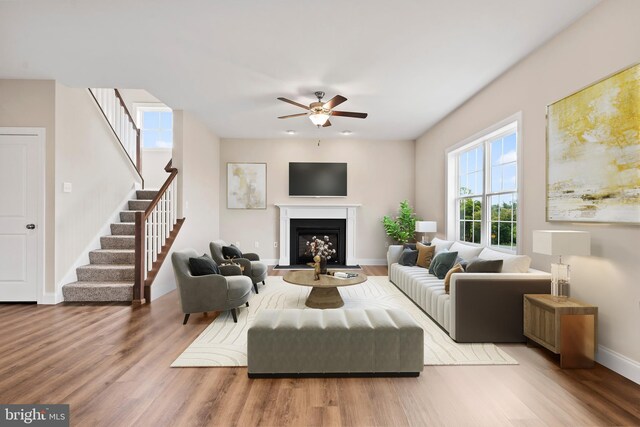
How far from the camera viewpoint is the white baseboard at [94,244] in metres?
4.54

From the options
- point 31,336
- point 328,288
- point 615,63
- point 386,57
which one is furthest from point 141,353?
point 615,63

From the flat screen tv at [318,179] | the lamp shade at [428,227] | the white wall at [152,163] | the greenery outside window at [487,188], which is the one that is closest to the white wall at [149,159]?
the white wall at [152,163]

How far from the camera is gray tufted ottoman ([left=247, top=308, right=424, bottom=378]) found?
2.42 metres

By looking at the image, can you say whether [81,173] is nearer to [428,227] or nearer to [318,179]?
[318,179]

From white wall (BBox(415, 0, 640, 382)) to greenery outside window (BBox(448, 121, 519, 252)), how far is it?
13.0 inches

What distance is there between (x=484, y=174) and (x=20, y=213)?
6.69 meters

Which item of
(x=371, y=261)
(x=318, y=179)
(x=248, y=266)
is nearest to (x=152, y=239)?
(x=248, y=266)

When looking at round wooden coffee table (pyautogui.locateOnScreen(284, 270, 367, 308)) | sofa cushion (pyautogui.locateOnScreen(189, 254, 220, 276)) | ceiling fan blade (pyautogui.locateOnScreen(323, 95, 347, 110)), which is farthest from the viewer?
round wooden coffee table (pyautogui.locateOnScreen(284, 270, 367, 308))

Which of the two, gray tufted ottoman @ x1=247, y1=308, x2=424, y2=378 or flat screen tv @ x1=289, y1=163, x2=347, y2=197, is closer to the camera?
gray tufted ottoman @ x1=247, y1=308, x2=424, y2=378

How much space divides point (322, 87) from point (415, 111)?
1.94 meters

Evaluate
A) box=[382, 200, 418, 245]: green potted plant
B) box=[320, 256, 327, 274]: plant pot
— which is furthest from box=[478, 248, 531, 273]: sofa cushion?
box=[382, 200, 418, 245]: green potted plant

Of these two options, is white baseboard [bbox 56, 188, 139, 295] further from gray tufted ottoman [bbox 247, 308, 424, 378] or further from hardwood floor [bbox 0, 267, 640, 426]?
gray tufted ottoman [bbox 247, 308, 424, 378]

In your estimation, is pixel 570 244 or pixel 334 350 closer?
pixel 334 350

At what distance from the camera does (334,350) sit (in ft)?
→ 8.02
